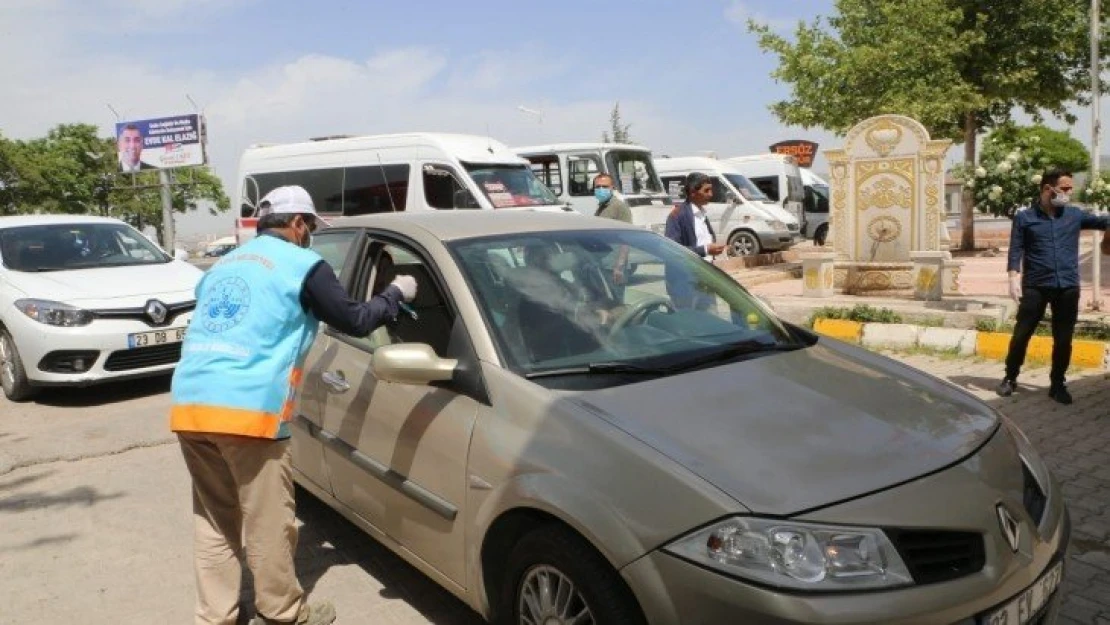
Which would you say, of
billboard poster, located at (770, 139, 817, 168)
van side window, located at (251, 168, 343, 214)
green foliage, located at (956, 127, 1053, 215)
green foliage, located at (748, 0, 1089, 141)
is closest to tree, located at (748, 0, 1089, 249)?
green foliage, located at (748, 0, 1089, 141)

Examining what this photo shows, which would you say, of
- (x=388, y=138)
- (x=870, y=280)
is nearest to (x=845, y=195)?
(x=870, y=280)

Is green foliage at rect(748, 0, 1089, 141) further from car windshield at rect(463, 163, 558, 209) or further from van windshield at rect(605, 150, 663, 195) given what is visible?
car windshield at rect(463, 163, 558, 209)

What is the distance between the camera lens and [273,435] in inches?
111

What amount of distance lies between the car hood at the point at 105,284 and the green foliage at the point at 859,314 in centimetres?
631

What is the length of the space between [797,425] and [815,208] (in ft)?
74.9

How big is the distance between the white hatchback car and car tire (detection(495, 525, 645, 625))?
17.7 ft

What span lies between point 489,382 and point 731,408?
2.57ft

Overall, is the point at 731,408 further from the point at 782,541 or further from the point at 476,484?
the point at 476,484

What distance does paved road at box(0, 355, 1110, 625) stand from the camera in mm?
3393

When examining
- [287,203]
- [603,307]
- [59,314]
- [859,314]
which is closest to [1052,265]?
[859,314]

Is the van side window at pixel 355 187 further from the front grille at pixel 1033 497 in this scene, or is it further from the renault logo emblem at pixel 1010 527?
the renault logo emblem at pixel 1010 527

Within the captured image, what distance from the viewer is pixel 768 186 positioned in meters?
22.3

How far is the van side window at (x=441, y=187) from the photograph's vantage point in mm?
12008

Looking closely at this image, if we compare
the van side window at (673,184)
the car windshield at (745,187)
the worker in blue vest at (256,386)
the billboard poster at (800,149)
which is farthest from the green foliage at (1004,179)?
the billboard poster at (800,149)
